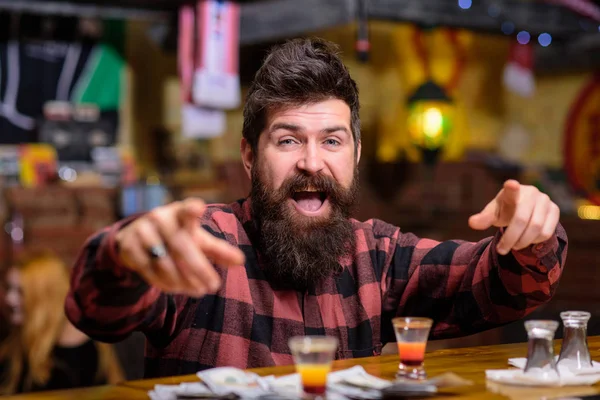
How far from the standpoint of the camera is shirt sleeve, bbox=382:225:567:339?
1.98 metres

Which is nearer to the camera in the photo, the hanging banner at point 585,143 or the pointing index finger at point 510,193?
the pointing index finger at point 510,193

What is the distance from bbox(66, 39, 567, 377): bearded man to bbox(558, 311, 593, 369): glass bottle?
0.18 meters

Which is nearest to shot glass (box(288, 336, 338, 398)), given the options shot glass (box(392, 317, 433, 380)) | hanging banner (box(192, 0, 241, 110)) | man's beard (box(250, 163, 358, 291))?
shot glass (box(392, 317, 433, 380))

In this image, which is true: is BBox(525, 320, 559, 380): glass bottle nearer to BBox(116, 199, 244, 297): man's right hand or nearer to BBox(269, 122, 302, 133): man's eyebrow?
BBox(116, 199, 244, 297): man's right hand

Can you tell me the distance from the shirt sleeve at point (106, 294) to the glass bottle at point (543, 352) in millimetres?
760

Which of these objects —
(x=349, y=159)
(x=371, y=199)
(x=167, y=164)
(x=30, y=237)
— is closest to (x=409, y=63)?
(x=371, y=199)

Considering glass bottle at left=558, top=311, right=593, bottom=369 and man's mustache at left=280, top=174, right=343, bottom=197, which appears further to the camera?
man's mustache at left=280, top=174, right=343, bottom=197

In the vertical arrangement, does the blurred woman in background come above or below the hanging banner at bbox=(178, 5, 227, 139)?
below

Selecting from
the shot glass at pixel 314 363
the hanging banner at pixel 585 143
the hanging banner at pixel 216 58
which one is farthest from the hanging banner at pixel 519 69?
the shot glass at pixel 314 363

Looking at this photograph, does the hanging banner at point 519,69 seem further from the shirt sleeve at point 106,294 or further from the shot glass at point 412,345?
the shirt sleeve at point 106,294

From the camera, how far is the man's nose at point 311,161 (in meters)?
2.11

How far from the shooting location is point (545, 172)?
851 centimetres

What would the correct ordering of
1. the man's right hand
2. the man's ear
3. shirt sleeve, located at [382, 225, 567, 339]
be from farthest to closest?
1. the man's ear
2. shirt sleeve, located at [382, 225, 567, 339]
3. the man's right hand

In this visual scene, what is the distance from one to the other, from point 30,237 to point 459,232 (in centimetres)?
346
